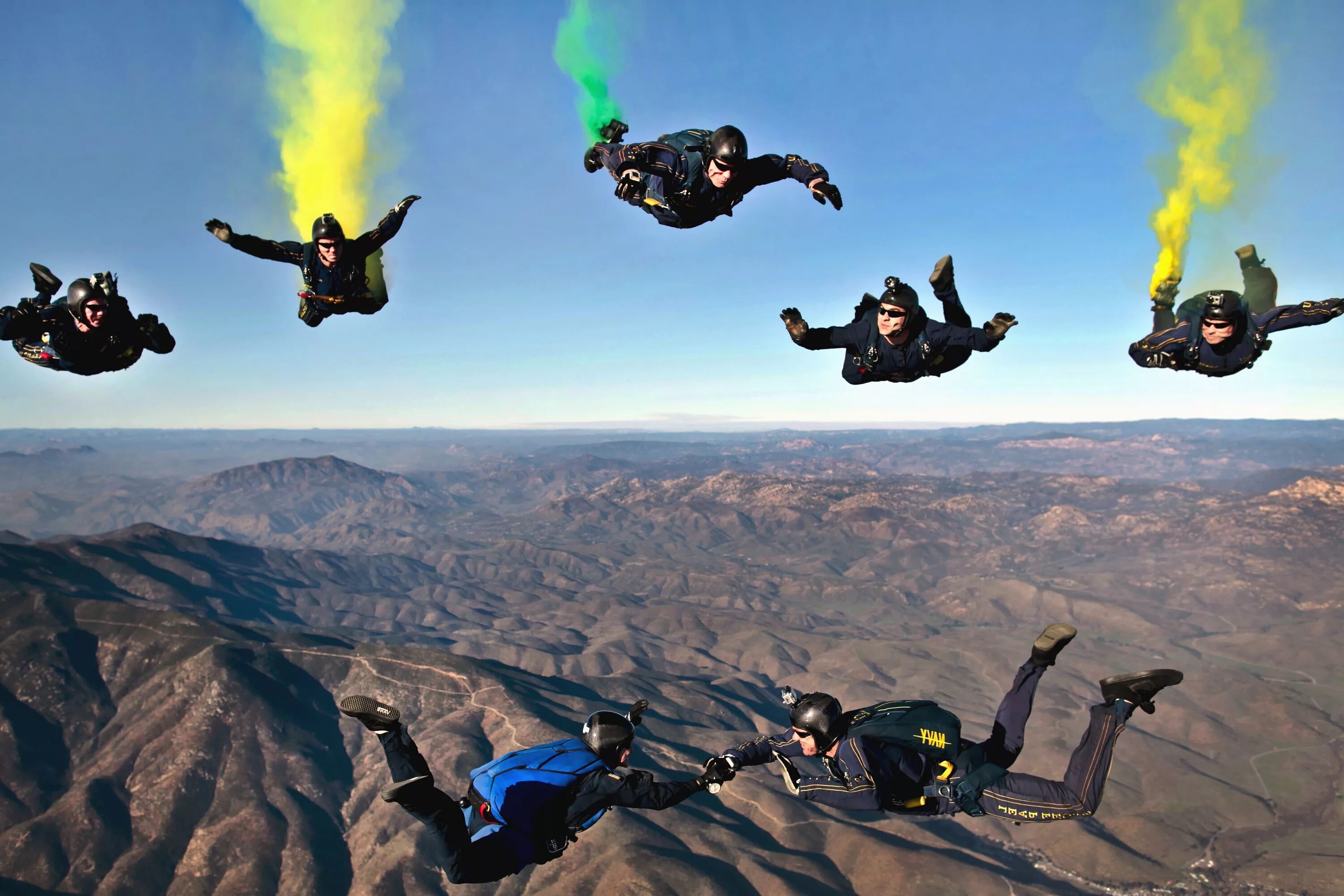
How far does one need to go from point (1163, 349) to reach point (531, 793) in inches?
663

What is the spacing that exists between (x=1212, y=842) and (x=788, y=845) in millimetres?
122463

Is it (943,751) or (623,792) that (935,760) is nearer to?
(943,751)

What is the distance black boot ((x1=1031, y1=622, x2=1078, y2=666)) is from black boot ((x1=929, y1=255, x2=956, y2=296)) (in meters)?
7.06

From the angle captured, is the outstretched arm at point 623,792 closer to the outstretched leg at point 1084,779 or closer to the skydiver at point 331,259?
the outstretched leg at point 1084,779

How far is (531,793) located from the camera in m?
12.6

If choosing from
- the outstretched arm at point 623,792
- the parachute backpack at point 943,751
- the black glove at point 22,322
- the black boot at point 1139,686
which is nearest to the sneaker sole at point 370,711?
the outstretched arm at point 623,792

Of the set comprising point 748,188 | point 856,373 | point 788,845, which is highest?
point 748,188

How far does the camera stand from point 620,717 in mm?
13375

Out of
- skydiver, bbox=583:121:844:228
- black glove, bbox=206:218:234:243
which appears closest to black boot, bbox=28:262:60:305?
black glove, bbox=206:218:234:243

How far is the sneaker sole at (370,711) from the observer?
10609 mm

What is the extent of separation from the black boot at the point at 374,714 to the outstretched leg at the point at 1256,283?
64.3 feet

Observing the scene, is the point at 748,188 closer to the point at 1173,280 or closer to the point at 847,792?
the point at 1173,280

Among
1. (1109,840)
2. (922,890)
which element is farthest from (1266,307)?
(1109,840)

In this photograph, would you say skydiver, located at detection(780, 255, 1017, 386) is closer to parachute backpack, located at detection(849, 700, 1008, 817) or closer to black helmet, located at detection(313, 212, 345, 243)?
parachute backpack, located at detection(849, 700, 1008, 817)
